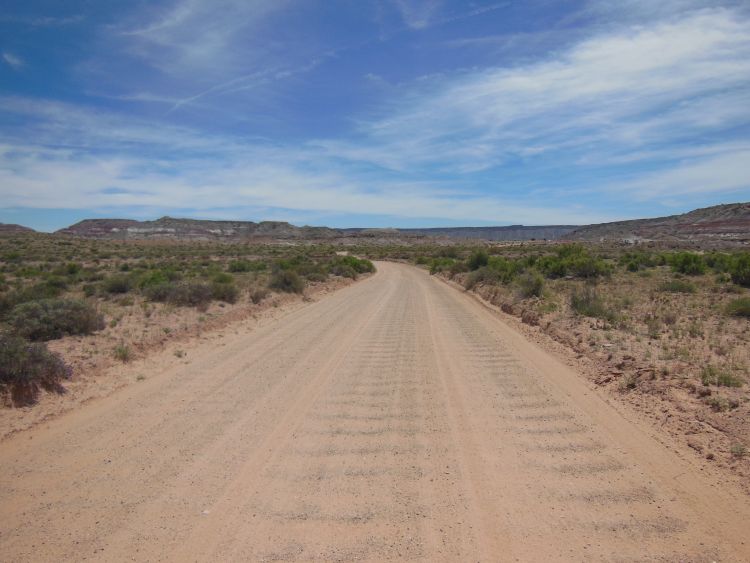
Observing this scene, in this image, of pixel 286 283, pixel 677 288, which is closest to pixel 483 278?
pixel 677 288

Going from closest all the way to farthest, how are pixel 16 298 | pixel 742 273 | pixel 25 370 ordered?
pixel 25 370 < pixel 16 298 < pixel 742 273

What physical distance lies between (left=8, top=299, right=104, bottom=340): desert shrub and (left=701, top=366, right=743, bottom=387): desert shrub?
13.6 meters

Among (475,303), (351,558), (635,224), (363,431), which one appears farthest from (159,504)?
(635,224)

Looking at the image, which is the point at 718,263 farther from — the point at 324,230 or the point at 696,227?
the point at 324,230

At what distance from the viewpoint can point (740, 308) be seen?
602 inches

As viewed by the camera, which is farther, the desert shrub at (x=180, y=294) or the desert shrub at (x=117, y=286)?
the desert shrub at (x=117, y=286)

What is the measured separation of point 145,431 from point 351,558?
4272 millimetres

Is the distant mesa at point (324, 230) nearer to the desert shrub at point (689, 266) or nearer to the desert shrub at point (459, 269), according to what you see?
the desert shrub at point (689, 266)

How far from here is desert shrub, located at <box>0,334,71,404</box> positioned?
8252mm

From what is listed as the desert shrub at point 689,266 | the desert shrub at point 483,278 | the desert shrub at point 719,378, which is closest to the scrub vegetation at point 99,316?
the desert shrub at point 483,278

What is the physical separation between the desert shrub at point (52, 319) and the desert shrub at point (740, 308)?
18275 millimetres

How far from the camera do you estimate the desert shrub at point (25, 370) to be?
8252mm

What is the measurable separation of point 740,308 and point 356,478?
14.8m

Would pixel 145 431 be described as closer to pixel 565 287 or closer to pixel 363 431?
pixel 363 431
